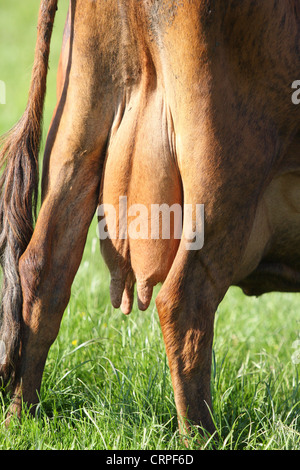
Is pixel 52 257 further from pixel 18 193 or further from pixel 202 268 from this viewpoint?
pixel 202 268

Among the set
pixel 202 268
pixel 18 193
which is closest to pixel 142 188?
pixel 202 268

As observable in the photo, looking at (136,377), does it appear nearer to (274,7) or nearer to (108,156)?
(108,156)

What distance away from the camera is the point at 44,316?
256 centimetres

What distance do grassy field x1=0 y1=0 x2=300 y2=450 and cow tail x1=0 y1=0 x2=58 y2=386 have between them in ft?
0.95

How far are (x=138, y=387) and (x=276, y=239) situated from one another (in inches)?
31.3

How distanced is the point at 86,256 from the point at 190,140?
2736mm

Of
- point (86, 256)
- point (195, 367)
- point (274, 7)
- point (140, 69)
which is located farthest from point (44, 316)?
point (86, 256)

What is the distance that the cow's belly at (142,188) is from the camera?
2354 millimetres

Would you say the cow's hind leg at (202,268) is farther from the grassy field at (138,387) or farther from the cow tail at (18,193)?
the cow tail at (18,193)

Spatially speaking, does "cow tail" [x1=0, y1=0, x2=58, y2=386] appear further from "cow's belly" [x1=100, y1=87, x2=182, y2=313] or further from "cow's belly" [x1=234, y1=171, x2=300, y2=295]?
"cow's belly" [x1=234, y1=171, x2=300, y2=295]

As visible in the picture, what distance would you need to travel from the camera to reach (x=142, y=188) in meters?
2.40

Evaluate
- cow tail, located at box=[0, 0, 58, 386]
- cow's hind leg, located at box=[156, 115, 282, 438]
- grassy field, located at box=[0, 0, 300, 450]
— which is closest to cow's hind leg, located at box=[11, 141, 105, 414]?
cow tail, located at box=[0, 0, 58, 386]

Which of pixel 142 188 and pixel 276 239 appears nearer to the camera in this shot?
pixel 142 188

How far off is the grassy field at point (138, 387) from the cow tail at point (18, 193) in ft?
0.95
